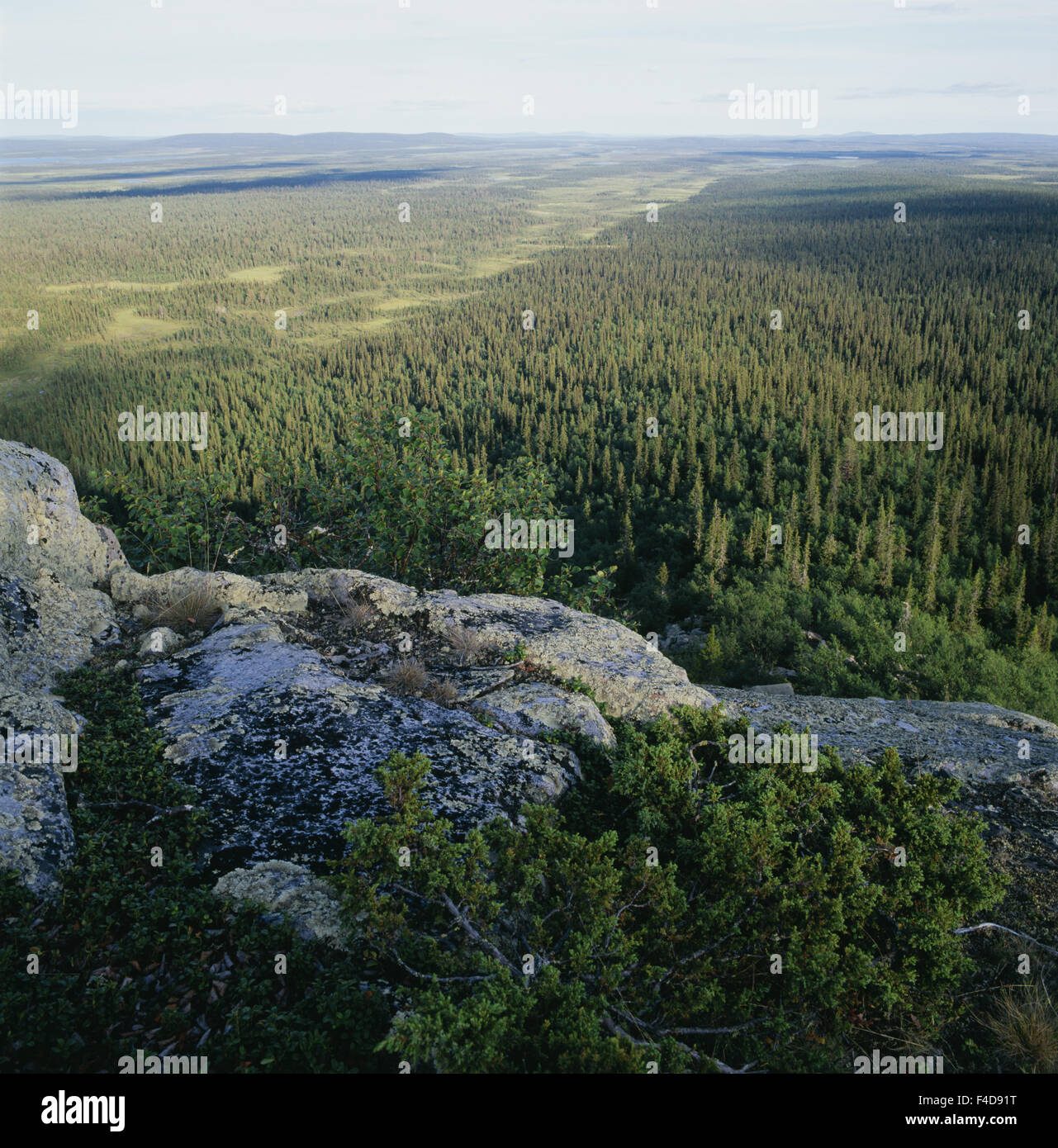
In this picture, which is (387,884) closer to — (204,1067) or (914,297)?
(204,1067)

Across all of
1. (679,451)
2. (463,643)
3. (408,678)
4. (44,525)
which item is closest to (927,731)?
(463,643)

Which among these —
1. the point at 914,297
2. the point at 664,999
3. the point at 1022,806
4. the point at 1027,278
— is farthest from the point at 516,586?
the point at 1027,278

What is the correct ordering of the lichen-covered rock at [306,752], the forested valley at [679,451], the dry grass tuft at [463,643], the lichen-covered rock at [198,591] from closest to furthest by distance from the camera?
the lichen-covered rock at [306,752], the dry grass tuft at [463,643], the lichen-covered rock at [198,591], the forested valley at [679,451]

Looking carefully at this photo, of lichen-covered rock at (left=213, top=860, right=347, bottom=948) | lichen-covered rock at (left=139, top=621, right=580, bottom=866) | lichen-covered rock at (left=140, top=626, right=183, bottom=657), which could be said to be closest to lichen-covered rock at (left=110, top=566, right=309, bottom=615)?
lichen-covered rock at (left=140, top=626, right=183, bottom=657)

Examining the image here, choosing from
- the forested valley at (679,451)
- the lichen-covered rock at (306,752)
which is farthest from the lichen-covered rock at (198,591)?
the forested valley at (679,451)

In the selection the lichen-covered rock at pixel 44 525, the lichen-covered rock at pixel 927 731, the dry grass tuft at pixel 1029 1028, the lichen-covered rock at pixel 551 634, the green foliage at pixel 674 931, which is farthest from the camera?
the lichen-covered rock at pixel 44 525

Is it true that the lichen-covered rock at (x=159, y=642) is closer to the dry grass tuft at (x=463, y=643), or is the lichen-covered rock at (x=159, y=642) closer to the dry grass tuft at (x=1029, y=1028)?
the dry grass tuft at (x=463, y=643)
